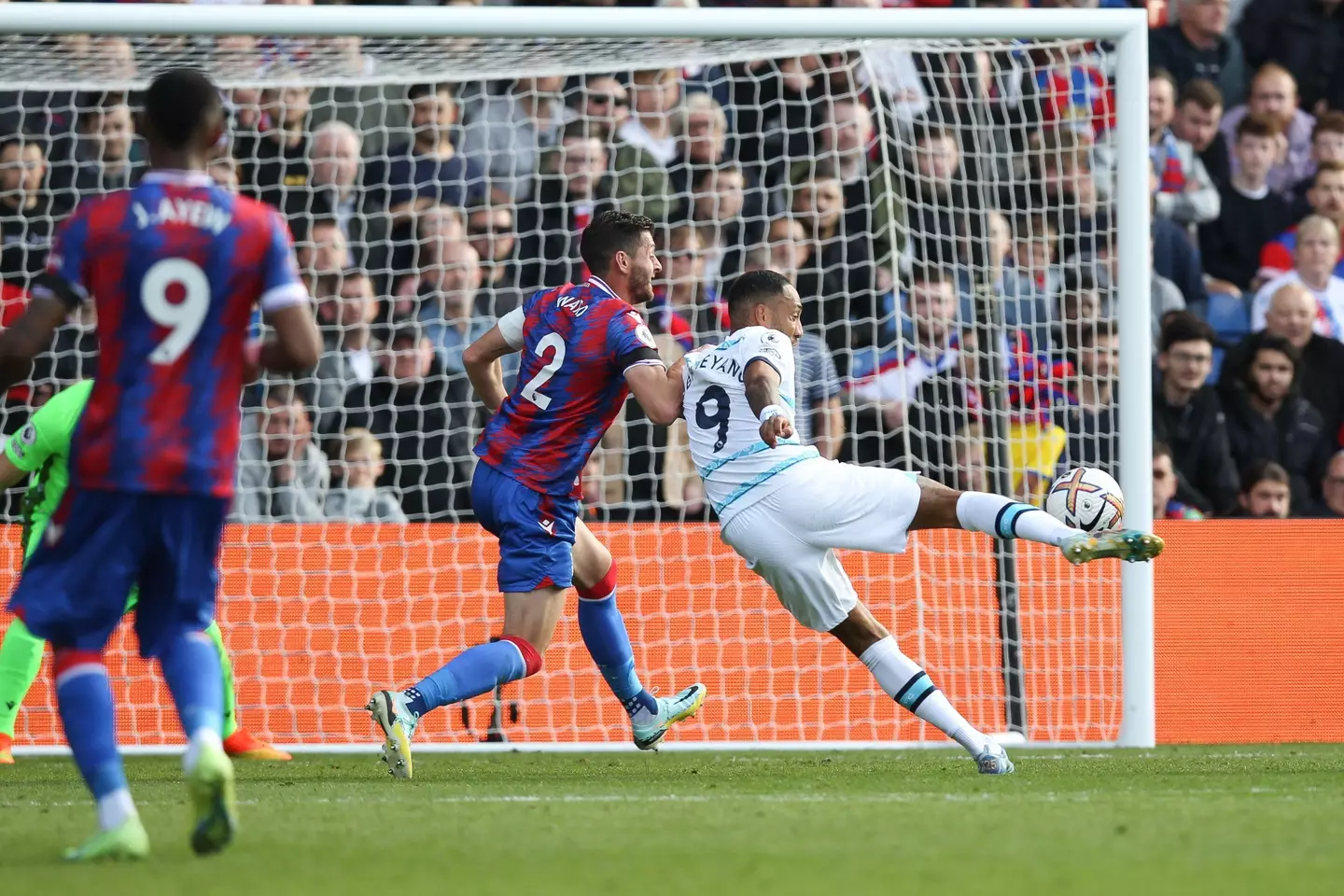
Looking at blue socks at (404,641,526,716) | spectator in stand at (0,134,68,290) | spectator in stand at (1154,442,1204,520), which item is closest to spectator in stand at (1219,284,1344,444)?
spectator in stand at (1154,442,1204,520)

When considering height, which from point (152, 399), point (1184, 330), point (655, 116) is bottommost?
point (1184, 330)

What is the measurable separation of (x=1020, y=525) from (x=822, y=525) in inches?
27.9

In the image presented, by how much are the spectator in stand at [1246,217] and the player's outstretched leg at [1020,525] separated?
554 centimetres

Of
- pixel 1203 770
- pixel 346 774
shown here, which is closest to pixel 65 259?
pixel 346 774

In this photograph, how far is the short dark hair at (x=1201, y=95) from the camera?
37.7 ft

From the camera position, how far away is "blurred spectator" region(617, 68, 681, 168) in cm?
1002

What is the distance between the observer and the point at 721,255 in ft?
32.2

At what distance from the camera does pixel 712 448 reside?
6773 mm

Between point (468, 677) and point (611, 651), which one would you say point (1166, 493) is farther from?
point (468, 677)

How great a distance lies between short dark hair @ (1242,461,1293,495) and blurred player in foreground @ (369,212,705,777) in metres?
4.33

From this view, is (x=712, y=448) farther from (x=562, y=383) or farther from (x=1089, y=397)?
Answer: (x=1089, y=397)

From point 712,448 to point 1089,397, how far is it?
363 cm

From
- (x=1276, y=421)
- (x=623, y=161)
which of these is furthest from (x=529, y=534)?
(x=1276, y=421)

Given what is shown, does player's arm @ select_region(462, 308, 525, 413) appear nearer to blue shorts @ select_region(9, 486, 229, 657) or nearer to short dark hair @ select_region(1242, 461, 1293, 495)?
blue shorts @ select_region(9, 486, 229, 657)
